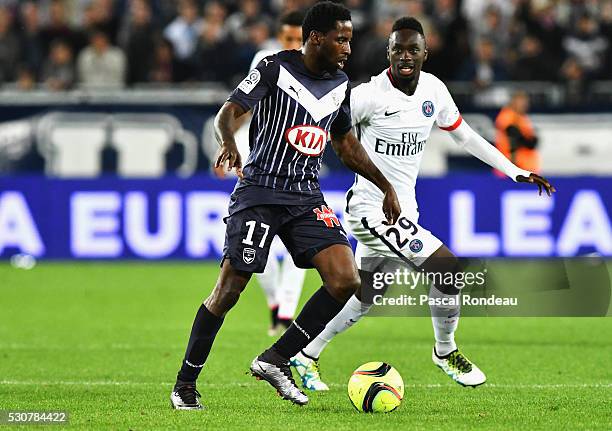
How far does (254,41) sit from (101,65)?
2.43 metres

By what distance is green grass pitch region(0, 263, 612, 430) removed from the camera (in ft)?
22.8

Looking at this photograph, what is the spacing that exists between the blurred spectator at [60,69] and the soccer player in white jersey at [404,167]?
1135 centimetres

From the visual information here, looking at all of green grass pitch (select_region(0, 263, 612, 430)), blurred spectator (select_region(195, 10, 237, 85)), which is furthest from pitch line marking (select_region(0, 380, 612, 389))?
blurred spectator (select_region(195, 10, 237, 85))

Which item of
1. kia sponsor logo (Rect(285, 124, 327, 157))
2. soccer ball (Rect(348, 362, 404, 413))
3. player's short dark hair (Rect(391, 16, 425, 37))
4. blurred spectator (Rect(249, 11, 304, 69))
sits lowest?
soccer ball (Rect(348, 362, 404, 413))

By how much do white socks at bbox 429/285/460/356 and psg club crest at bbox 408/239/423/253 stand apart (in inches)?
10.5

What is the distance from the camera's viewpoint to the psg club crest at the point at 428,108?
27.5 feet

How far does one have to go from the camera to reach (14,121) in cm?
1833

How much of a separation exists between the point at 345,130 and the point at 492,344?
3.74 meters

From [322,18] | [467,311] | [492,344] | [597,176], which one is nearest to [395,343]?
[492,344]

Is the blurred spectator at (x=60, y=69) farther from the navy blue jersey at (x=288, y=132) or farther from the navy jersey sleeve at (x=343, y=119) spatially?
the navy blue jersey at (x=288, y=132)

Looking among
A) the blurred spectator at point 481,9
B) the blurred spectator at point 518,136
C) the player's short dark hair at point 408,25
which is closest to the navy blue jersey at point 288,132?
the player's short dark hair at point 408,25

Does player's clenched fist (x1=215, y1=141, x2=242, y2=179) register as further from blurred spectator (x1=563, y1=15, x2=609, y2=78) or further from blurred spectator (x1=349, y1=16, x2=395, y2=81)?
blurred spectator (x1=563, y1=15, x2=609, y2=78)

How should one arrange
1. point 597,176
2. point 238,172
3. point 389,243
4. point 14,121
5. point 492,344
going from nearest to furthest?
1. point 238,172
2. point 389,243
3. point 492,344
4. point 597,176
5. point 14,121

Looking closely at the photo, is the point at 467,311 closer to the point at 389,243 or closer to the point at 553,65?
the point at 389,243
